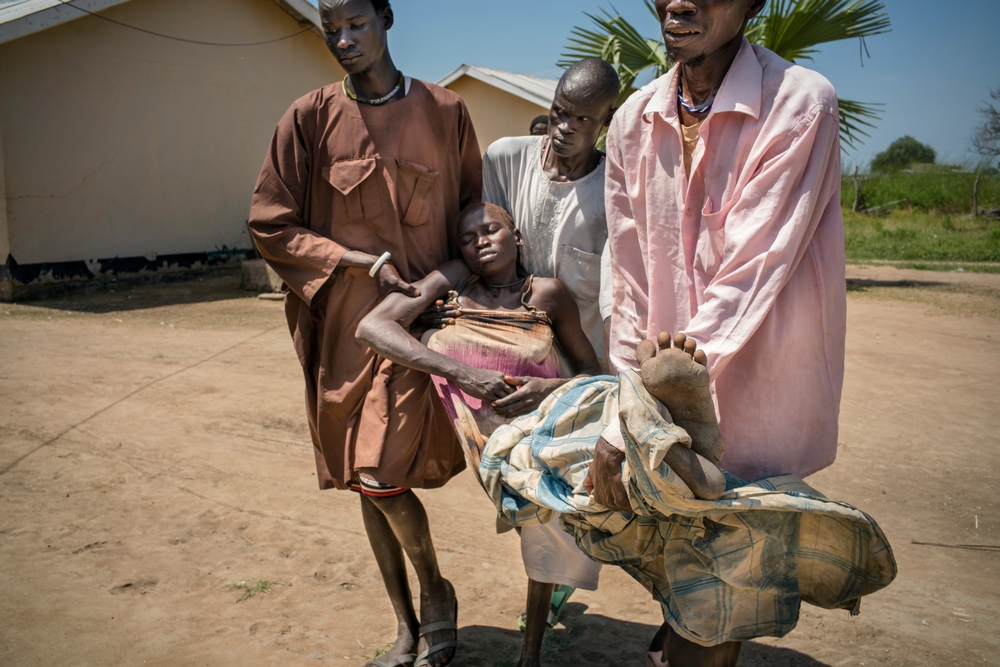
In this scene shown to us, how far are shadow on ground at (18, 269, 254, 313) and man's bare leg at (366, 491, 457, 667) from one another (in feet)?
24.3

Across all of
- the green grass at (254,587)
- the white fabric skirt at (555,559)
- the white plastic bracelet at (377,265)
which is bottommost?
the green grass at (254,587)

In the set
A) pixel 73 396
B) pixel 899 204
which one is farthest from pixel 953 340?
pixel 899 204

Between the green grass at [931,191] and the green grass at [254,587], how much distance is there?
25.3 meters

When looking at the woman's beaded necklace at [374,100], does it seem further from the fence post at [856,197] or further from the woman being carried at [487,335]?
the fence post at [856,197]

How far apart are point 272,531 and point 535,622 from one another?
160cm

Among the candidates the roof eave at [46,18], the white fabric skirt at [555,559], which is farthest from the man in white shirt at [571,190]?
the roof eave at [46,18]

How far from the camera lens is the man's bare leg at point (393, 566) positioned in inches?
111

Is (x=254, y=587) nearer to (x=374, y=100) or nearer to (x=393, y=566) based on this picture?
(x=393, y=566)

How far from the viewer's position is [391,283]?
2.62m

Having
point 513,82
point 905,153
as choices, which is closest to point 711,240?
A: point 513,82

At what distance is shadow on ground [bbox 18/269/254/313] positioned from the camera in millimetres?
9242

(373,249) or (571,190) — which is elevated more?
(571,190)

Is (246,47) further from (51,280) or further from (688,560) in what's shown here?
(688,560)

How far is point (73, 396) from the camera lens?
543 cm
